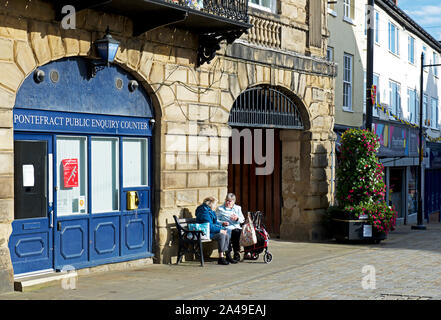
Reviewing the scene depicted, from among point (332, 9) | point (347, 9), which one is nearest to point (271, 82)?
point (332, 9)

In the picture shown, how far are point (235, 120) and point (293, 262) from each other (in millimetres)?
3262

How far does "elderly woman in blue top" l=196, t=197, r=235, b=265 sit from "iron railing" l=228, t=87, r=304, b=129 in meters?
2.20

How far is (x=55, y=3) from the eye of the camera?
398 inches

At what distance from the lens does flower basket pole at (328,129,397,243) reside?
635 inches

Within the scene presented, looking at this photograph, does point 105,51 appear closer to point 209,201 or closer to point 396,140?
point 209,201

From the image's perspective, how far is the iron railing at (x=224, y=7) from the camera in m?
12.0

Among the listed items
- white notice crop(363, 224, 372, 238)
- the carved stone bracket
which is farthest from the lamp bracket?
white notice crop(363, 224, 372, 238)

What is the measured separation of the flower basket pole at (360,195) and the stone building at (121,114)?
2140 millimetres

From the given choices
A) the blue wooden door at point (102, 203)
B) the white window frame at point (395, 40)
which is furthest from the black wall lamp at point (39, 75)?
the white window frame at point (395, 40)

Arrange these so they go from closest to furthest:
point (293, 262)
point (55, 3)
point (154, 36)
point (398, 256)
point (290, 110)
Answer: point (55, 3), point (154, 36), point (293, 262), point (398, 256), point (290, 110)

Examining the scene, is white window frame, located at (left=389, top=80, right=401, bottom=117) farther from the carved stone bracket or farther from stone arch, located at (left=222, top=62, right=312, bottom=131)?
the carved stone bracket

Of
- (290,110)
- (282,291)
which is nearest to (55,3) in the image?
(282,291)
